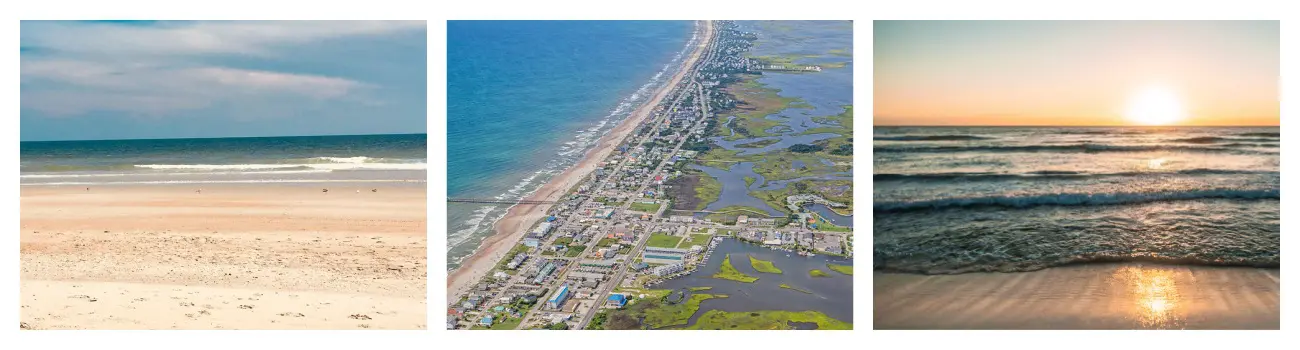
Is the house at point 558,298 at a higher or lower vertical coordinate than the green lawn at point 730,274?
lower

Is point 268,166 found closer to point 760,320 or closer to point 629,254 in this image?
point 629,254

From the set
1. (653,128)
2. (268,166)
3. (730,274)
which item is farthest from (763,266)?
(268,166)

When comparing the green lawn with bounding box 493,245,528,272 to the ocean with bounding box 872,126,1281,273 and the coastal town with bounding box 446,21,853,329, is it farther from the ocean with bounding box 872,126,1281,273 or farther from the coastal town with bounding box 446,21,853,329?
the ocean with bounding box 872,126,1281,273

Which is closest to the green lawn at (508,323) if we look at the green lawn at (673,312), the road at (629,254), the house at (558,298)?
the house at (558,298)

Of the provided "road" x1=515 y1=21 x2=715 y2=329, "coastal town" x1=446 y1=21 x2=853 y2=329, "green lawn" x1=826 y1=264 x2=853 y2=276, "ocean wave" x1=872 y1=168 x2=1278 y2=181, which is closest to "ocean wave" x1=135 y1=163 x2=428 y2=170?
"coastal town" x1=446 y1=21 x2=853 y2=329

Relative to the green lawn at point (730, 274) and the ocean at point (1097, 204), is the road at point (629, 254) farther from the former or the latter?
the ocean at point (1097, 204)
